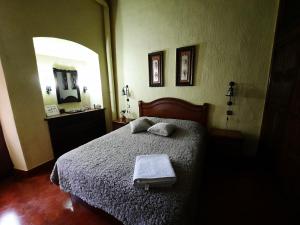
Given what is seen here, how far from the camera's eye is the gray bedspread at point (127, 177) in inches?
38.7

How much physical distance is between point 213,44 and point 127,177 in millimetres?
2357

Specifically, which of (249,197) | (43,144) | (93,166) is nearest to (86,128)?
(43,144)

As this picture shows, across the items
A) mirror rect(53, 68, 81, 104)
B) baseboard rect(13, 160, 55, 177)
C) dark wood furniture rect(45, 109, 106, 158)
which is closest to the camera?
baseboard rect(13, 160, 55, 177)

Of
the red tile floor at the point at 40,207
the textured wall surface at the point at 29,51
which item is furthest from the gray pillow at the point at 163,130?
the textured wall surface at the point at 29,51

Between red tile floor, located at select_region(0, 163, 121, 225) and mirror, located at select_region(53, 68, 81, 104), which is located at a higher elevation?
mirror, located at select_region(53, 68, 81, 104)

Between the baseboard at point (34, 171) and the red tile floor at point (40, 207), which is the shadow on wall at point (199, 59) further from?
the baseboard at point (34, 171)

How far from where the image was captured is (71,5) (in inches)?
102

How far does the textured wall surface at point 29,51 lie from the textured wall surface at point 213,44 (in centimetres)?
105

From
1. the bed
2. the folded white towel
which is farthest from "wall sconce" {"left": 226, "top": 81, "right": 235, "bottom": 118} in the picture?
the folded white towel

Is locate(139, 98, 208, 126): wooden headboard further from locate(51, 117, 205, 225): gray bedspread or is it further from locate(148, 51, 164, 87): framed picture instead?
locate(51, 117, 205, 225): gray bedspread

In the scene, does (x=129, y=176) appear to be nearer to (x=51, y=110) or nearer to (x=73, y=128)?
(x=73, y=128)

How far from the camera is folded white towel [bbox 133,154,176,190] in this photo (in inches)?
42.1

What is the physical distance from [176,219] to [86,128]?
107 inches

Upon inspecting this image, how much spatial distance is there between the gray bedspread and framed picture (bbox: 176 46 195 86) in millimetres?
1095
